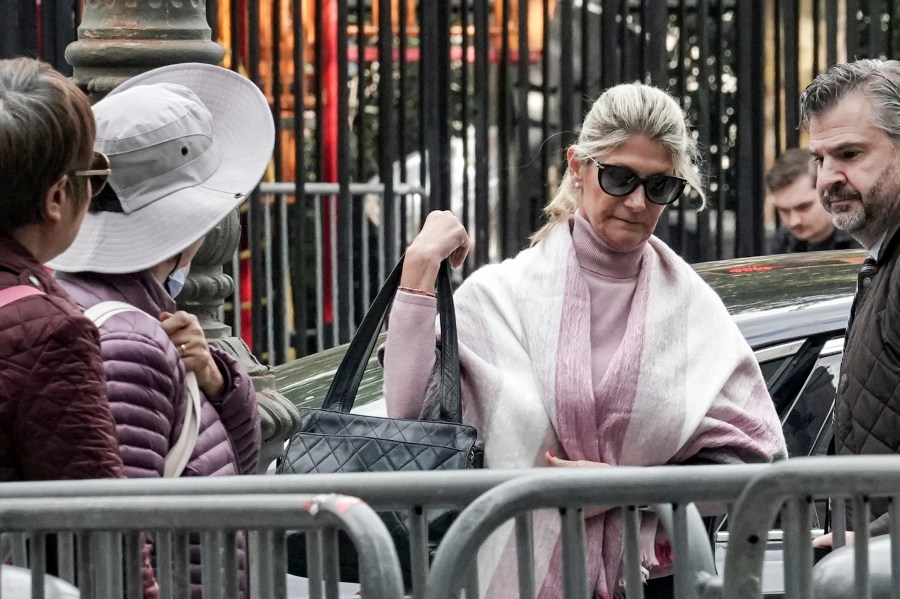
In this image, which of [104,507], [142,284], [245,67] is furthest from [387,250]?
[104,507]

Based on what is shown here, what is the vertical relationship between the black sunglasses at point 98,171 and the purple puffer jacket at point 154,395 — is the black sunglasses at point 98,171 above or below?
above

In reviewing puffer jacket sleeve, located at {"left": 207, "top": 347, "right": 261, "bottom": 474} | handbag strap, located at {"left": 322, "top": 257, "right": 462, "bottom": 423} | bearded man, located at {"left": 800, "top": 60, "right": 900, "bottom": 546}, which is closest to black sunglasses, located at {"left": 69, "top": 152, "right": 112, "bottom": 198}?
puffer jacket sleeve, located at {"left": 207, "top": 347, "right": 261, "bottom": 474}

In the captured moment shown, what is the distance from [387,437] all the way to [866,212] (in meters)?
1.19

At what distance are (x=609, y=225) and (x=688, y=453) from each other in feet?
1.73

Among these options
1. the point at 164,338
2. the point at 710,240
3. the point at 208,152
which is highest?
the point at 208,152

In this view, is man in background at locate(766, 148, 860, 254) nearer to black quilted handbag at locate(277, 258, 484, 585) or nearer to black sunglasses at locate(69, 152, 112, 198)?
black quilted handbag at locate(277, 258, 484, 585)

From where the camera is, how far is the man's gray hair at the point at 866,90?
354cm

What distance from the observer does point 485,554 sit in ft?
10.5

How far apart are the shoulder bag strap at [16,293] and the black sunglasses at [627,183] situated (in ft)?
4.61

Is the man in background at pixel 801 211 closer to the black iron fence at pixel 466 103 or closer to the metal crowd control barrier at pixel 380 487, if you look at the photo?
the black iron fence at pixel 466 103

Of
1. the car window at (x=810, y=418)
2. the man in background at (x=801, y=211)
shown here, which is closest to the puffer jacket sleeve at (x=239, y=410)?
the car window at (x=810, y=418)

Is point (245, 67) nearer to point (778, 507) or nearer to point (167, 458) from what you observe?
point (167, 458)

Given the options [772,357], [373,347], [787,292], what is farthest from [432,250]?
[787,292]

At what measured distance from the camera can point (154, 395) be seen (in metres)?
2.67
